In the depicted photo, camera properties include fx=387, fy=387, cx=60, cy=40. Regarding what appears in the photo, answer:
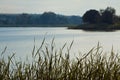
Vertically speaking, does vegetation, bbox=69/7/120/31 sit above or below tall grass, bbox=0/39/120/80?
below

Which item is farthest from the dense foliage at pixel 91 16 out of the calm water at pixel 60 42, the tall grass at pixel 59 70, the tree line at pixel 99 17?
the tall grass at pixel 59 70

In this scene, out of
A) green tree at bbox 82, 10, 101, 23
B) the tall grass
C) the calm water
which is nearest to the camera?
the tall grass

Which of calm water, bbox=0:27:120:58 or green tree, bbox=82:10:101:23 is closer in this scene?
calm water, bbox=0:27:120:58

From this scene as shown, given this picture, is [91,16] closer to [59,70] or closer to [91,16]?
[91,16]

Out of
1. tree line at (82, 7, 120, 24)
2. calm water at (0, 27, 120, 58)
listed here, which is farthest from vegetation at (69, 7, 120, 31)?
calm water at (0, 27, 120, 58)

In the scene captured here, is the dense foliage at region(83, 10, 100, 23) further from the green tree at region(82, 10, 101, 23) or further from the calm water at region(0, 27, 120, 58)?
the calm water at region(0, 27, 120, 58)

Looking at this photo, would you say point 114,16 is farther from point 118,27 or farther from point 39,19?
point 39,19

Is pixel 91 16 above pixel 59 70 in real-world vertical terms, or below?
below

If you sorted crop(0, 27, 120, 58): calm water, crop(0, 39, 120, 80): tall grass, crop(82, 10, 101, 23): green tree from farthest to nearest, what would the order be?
crop(82, 10, 101, 23): green tree, crop(0, 27, 120, 58): calm water, crop(0, 39, 120, 80): tall grass

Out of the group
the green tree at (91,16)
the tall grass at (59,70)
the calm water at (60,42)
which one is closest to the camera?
the tall grass at (59,70)

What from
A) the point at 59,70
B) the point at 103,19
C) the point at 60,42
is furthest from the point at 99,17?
the point at 59,70

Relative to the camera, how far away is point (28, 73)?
629 centimetres

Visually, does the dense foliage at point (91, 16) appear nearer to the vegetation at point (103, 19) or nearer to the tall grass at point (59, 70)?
the vegetation at point (103, 19)

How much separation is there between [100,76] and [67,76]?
54 centimetres
